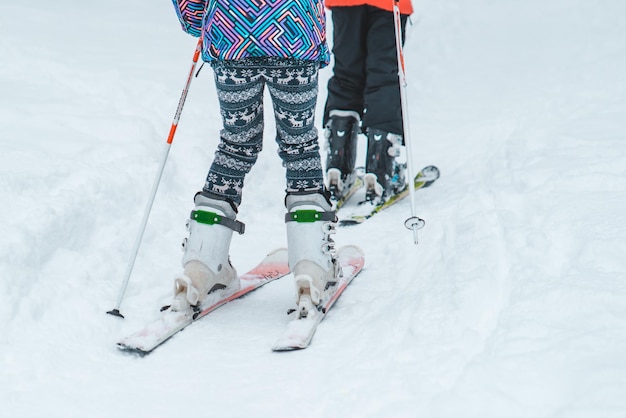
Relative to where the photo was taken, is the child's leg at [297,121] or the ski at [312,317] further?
the child's leg at [297,121]

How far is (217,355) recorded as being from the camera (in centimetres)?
267

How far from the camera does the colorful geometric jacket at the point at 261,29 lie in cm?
270

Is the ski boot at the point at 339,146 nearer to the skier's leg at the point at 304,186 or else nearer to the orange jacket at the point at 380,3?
the orange jacket at the point at 380,3

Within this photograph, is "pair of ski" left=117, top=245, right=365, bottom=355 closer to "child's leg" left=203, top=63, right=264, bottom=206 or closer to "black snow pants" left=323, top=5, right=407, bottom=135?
"child's leg" left=203, top=63, right=264, bottom=206

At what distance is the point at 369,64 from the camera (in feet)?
15.9

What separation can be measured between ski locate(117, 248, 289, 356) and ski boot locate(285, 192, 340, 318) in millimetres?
428

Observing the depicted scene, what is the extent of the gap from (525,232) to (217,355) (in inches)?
59.9

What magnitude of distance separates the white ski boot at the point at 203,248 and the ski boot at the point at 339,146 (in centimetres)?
204

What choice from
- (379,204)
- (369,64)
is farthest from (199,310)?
(369,64)

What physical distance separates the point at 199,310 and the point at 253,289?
1.55 ft

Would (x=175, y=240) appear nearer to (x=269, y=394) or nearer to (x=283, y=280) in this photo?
(x=283, y=280)

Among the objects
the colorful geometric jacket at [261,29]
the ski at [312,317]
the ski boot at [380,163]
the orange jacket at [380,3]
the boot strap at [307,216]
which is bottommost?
the ski at [312,317]

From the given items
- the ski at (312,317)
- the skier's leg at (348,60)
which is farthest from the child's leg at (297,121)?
the skier's leg at (348,60)

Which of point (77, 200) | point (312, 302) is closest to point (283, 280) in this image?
point (312, 302)
